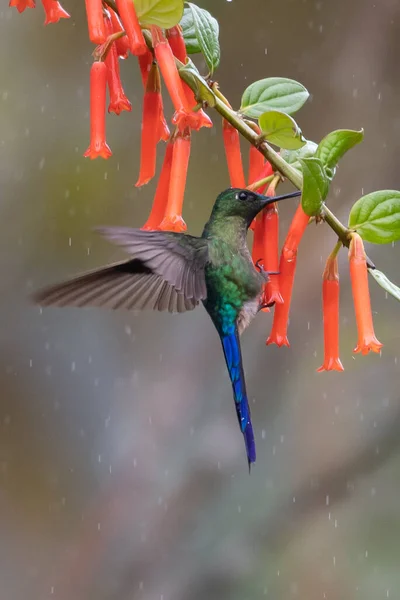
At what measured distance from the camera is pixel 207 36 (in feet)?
2.70

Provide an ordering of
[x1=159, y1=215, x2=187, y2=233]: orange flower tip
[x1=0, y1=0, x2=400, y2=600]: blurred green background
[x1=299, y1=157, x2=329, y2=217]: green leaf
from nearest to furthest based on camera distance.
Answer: [x1=299, y1=157, x2=329, y2=217]: green leaf < [x1=159, y1=215, x2=187, y2=233]: orange flower tip < [x1=0, y1=0, x2=400, y2=600]: blurred green background

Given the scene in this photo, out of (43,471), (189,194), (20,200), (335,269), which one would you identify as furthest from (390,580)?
(335,269)

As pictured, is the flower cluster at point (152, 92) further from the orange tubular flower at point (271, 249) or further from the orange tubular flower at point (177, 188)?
the orange tubular flower at point (271, 249)

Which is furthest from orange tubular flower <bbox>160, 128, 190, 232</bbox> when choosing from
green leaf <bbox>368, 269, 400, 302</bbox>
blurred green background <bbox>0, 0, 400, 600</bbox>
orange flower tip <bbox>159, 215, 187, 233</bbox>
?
blurred green background <bbox>0, 0, 400, 600</bbox>

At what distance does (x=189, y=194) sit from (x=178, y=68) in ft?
6.16

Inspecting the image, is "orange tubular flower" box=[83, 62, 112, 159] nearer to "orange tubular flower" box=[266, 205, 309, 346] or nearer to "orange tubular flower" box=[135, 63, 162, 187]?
"orange tubular flower" box=[135, 63, 162, 187]

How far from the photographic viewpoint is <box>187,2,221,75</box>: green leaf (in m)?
0.81

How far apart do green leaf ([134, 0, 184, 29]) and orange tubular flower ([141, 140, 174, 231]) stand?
147 millimetres

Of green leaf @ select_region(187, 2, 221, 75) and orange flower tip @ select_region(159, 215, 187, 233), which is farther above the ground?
→ green leaf @ select_region(187, 2, 221, 75)

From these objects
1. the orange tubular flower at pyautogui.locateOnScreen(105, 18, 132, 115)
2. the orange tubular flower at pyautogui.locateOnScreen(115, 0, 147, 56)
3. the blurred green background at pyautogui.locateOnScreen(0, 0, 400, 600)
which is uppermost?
the orange tubular flower at pyautogui.locateOnScreen(115, 0, 147, 56)

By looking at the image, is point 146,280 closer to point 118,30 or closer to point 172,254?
point 172,254

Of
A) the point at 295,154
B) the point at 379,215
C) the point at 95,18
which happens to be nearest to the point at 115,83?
the point at 95,18

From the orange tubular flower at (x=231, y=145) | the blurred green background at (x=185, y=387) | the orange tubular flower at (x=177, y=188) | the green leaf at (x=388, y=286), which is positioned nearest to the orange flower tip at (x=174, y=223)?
the orange tubular flower at (x=177, y=188)

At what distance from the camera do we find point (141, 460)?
2.90 m
